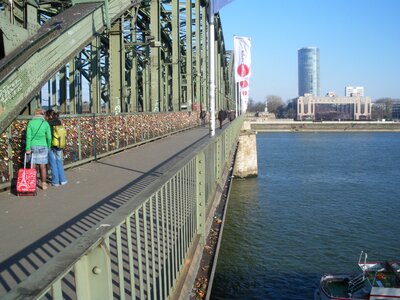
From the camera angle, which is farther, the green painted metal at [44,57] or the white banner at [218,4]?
the white banner at [218,4]

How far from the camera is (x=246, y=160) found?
108 feet

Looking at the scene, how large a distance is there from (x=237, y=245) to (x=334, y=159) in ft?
101

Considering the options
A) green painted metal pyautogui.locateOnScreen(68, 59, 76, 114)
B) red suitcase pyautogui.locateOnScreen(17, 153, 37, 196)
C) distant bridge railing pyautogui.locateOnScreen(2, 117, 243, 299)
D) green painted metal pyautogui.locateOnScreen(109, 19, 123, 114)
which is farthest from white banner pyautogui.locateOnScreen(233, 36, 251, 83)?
red suitcase pyautogui.locateOnScreen(17, 153, 37, 196)

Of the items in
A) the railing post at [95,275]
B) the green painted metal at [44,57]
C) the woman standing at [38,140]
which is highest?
the green painted metal at [44,57]

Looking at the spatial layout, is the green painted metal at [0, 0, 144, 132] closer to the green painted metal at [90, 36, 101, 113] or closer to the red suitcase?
the red suitcase

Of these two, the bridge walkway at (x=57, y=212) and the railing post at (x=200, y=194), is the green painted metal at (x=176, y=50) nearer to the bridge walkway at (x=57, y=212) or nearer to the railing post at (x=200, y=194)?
the bridge walkway at (x=57, y=212)

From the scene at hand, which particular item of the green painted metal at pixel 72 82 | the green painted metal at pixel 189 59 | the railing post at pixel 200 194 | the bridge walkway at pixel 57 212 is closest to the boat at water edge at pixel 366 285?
the bridge walkway at pixel 57 212

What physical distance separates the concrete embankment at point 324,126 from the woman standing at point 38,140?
96.6m

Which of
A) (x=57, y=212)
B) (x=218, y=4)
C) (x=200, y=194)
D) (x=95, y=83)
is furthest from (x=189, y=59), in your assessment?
(x=57, y=212)

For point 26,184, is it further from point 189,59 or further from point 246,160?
point 246,160

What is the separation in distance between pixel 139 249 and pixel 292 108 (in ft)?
509

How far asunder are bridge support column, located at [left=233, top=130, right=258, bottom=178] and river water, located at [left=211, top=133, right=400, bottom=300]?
4.24 feet

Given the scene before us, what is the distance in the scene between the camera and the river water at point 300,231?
41.5 feet

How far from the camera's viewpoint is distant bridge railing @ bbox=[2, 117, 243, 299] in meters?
1.58
